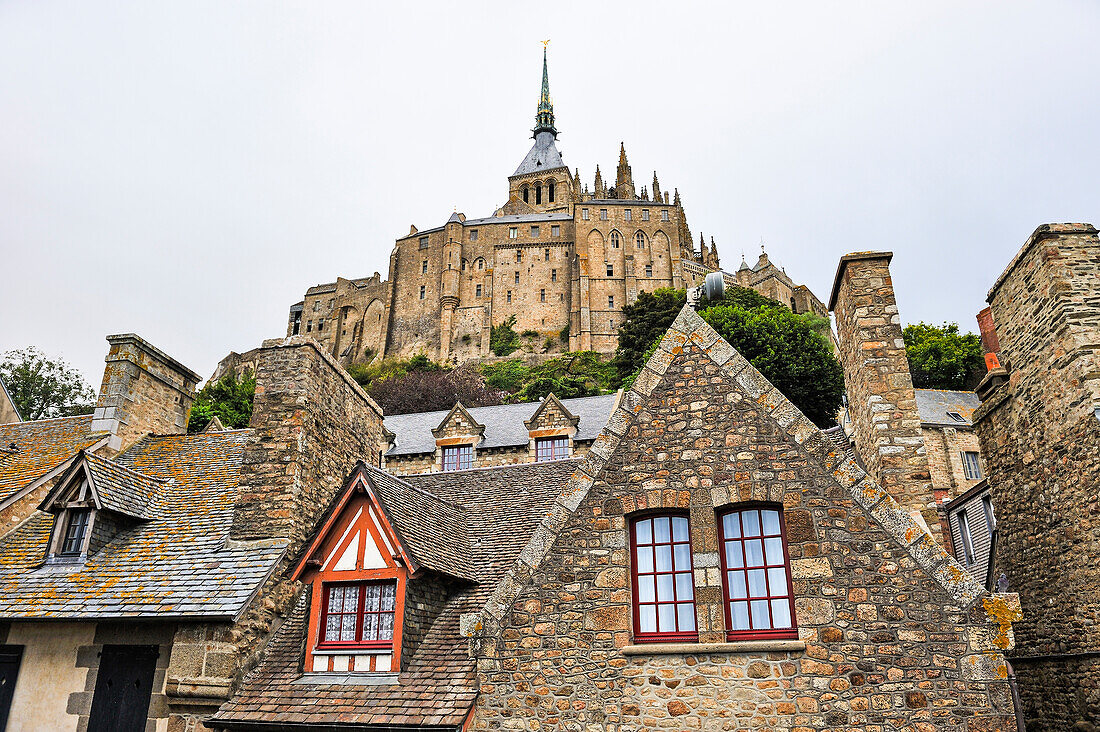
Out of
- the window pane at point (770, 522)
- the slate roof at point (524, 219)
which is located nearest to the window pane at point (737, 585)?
the window pane at point (770, 522)

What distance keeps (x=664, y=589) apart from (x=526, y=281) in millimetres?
83231

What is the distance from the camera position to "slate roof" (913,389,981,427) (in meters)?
30.3

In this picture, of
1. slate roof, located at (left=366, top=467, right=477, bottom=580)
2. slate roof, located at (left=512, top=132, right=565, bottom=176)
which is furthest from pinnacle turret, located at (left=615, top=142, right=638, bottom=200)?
slate roof, located at (left=366, top=467, right=477, bottom=580)

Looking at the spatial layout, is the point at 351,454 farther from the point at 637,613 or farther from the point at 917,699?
the point at 917,699

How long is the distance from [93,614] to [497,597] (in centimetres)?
535

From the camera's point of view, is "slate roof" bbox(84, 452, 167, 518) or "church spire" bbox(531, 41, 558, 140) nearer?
"slate roof" bbox(84, 452, 167, 518)

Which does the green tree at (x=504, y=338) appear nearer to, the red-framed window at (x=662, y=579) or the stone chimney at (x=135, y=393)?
the stone chimney at (x=135, y=393)

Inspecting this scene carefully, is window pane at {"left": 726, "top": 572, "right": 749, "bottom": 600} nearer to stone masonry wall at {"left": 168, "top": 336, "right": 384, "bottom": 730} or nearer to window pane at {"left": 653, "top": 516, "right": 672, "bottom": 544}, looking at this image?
window pane at {"left": 653, "top": 516, "right": 672, "bottom": 544}

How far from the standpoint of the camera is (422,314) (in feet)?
299

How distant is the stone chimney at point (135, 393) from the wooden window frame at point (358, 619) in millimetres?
7422

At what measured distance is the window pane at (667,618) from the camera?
727 cm

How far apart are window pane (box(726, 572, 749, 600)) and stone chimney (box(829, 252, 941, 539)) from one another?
2.03 meters

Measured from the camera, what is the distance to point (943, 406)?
31.8 m

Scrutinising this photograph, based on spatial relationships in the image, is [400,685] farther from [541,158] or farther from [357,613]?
[541,158]
